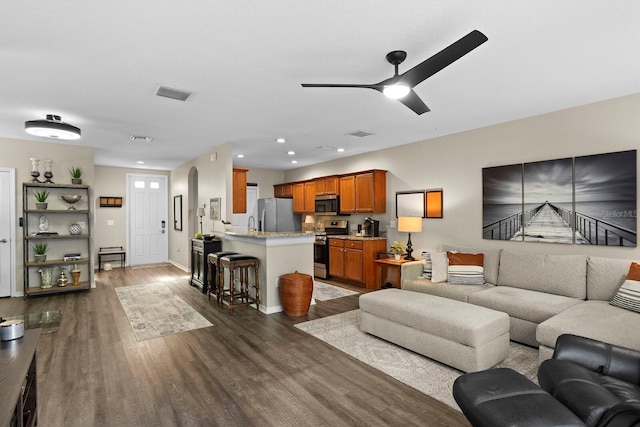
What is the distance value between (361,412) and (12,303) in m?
5.85

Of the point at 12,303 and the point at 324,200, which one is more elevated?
the point at 324,200

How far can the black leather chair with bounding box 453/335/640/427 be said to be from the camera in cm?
146

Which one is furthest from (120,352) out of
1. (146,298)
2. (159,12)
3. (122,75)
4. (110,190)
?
(110,190)

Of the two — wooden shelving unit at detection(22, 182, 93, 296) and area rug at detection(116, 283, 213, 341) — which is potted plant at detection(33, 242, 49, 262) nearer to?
wooden shelving unit at detection(22, 182, 93, 296)

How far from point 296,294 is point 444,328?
203 centimetres

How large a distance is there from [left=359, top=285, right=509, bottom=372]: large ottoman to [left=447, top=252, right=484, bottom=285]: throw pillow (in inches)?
38.9

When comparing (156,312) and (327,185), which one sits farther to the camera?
(327,185)

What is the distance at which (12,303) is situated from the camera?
5.22 metres

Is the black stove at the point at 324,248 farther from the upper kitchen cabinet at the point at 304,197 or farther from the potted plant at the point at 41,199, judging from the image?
the potted plant at the point at 41,199

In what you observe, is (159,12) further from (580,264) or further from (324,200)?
(324,200)

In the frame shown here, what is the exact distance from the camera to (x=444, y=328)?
2.98 m

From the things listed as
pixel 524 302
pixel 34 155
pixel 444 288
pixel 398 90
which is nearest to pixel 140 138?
pixel 34 155

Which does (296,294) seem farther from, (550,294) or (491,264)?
(550,294)

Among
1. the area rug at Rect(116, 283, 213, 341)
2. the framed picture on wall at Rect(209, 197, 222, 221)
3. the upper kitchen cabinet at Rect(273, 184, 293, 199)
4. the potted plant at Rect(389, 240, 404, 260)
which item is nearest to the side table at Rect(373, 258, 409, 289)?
the potted plant at Rect(389, 240, 404, 260)
